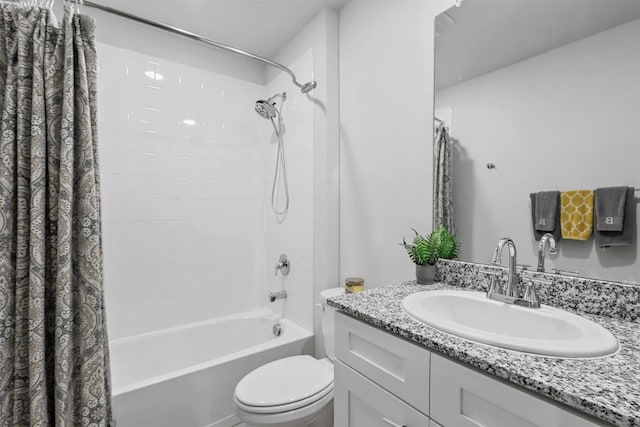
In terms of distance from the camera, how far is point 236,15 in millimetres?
1977

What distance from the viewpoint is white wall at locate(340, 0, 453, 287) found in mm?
1457

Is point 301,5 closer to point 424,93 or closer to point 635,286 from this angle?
point 424,93

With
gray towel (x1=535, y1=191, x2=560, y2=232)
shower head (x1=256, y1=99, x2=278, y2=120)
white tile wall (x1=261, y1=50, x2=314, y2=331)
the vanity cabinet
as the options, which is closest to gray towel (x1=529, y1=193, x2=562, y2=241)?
gray towel (x1=535, y1=191, x2=560, y2=232)

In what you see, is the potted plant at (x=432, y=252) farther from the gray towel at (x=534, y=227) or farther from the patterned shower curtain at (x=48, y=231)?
the patterned shower curtain at (x=48, y=231)

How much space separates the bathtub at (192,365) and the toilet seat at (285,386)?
0.29 metres

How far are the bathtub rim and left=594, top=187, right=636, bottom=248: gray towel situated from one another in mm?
1607

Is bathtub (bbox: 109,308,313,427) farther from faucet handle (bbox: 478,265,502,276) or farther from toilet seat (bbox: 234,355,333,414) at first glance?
faucet handle (bbox: 478,265,502,276)

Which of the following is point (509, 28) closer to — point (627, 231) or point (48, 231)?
point (627, 231)

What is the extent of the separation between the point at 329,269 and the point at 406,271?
22.1 inches

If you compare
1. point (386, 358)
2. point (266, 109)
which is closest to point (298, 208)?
point (266, 109)

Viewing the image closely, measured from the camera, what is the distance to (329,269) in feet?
6.41

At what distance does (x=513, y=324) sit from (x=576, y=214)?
1.36 ft

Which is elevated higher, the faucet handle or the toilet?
the faucet handle

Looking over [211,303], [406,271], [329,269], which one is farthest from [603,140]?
[211,303]
